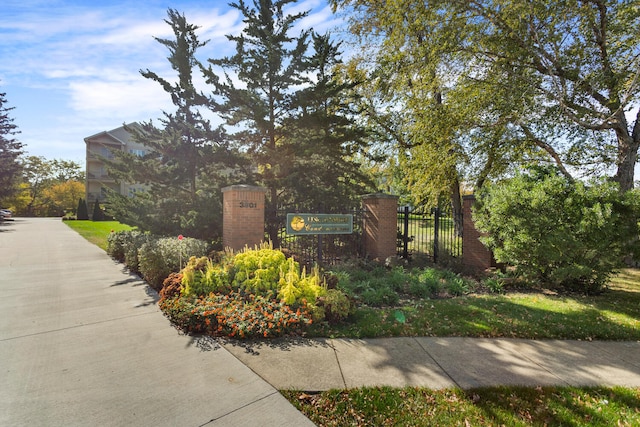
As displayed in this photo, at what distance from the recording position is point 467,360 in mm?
3738

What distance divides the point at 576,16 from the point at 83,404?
14.1m

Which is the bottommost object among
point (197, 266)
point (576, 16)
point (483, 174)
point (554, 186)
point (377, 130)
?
point (197, 266)

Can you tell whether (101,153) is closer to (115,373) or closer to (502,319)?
(115,373)

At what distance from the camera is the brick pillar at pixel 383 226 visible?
9578mm

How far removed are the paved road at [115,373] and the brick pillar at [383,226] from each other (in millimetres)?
6291

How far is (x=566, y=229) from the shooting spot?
256 inches

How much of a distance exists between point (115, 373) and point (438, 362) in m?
3.59

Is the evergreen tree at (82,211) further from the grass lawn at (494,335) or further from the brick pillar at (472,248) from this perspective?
the brick pillar at (472,248)

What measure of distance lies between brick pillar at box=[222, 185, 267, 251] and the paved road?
8.00 feet

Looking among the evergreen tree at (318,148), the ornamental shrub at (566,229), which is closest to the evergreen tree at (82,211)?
the evergreen tree at (318,148)

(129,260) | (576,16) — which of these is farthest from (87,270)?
(576,16)

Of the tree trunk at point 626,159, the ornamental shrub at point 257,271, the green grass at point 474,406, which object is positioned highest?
the tree trunk at point 626,159

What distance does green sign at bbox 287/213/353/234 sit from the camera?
7840 millimetres

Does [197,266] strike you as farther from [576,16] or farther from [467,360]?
[576,16]
